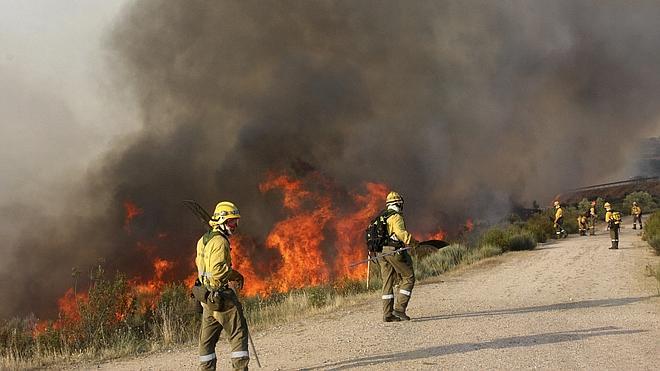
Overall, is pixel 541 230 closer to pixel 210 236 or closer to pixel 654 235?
pixel 654 235

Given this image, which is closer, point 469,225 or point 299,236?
point 299,236

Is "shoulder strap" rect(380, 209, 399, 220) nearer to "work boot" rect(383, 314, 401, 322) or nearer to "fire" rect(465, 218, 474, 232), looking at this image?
"work boot" rect(383, 314, 401, 322)

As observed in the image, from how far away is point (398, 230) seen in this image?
813 cm

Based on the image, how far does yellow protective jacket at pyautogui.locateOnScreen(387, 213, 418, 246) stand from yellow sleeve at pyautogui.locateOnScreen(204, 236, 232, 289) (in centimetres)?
375

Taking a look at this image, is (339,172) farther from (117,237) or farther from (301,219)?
(117,237)

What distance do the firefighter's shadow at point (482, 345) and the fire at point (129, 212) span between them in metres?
20.2

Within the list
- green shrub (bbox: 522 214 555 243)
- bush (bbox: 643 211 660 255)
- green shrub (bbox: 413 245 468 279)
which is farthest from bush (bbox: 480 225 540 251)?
bush (bbox: 643 211 660 255)

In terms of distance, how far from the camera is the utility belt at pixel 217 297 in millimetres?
4900

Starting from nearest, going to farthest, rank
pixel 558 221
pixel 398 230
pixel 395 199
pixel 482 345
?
pixel 482 345, pixel 398 230, pixel 395 199, pixel 558 221

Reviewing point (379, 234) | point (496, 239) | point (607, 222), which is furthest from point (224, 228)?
point (607, 222)

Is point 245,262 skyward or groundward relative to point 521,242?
skyward

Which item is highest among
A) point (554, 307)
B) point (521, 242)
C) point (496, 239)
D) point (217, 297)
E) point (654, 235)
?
point (217, 297)

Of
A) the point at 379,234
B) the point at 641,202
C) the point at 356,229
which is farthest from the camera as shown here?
the point at 641,202

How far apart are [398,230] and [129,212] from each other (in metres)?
19.4
